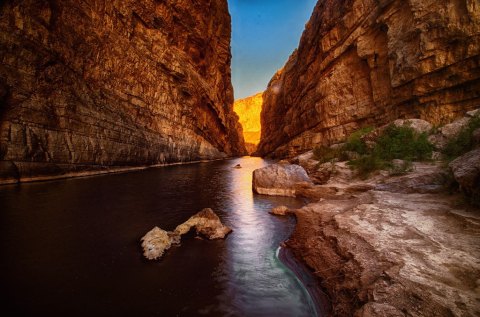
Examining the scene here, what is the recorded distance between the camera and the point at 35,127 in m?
12.3

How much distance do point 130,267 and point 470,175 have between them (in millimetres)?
6864

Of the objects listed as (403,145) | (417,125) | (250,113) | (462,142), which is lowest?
(462,142)

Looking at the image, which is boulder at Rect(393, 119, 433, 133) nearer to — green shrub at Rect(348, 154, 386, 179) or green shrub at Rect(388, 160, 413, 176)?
green shrub at Rect(348, 154, 386, 179)

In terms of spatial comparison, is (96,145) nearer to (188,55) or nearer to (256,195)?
(256,195)

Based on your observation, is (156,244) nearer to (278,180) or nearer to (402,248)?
(402,248)

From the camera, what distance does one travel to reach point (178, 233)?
18.5 feet

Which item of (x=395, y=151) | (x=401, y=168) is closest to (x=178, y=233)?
(x=401, y=168)

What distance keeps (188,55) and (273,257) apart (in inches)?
1410

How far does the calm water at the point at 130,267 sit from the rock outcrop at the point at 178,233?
0.61ft

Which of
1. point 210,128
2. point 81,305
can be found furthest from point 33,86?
point 210,128

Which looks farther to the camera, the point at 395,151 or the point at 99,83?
the point at 99,83

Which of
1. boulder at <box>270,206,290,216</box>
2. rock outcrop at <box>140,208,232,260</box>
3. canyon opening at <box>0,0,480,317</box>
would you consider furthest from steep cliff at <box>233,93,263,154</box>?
rock outcrop at <box>140,208,232,260</box>

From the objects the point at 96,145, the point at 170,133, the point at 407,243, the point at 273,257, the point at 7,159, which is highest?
the point at 170,133

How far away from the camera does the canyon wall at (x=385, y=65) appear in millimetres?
13188
